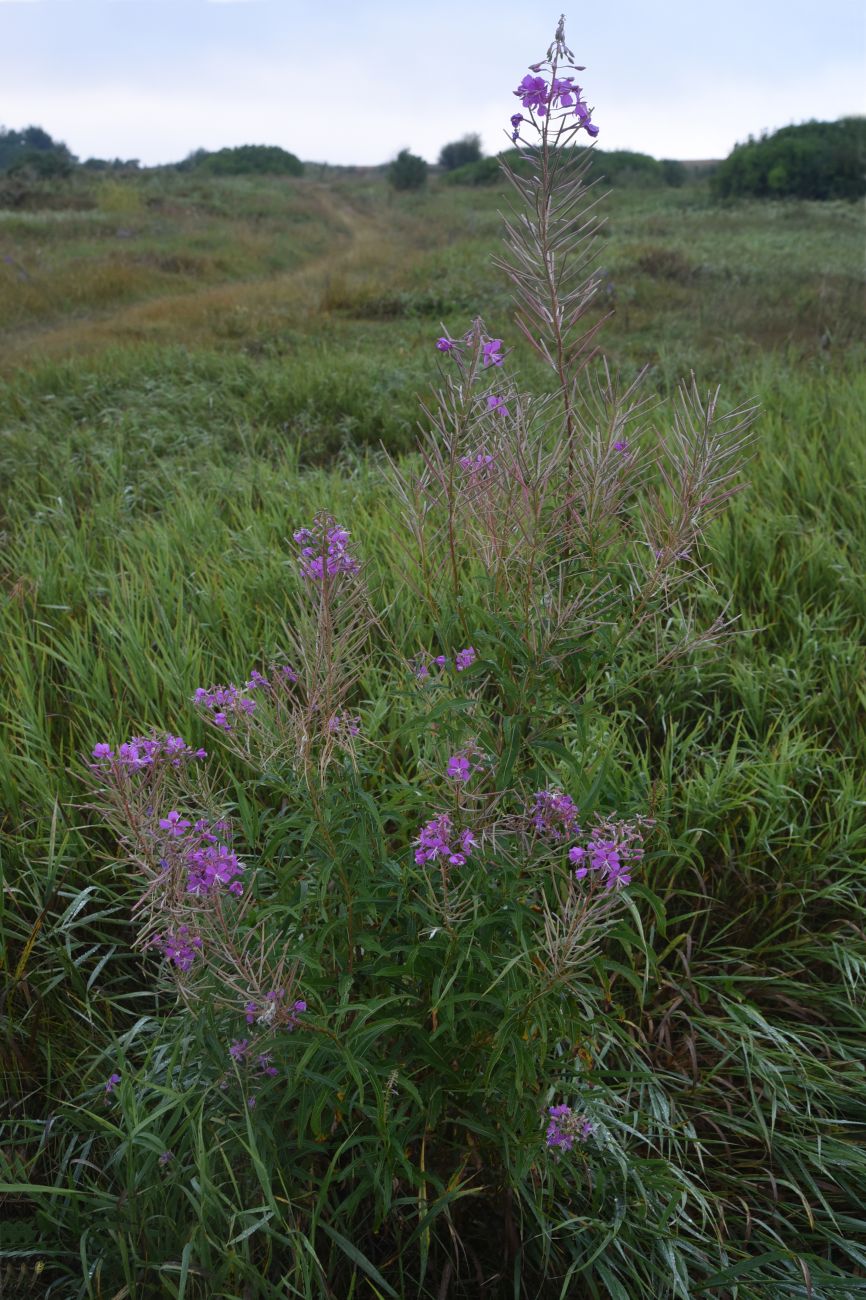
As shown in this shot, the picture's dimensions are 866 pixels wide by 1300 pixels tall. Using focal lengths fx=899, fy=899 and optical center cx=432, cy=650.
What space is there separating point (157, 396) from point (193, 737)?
191 inches

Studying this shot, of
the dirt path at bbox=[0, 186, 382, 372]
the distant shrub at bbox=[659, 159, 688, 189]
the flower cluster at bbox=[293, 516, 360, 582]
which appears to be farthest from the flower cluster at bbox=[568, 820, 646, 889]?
the distant shrub at bbox=[659, 159, 688, 189]

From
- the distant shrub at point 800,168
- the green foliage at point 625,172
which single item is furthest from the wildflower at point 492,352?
the green foliage at point 625,172

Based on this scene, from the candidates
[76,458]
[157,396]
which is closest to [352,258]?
[157,396]

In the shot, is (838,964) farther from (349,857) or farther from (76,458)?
(76,458)

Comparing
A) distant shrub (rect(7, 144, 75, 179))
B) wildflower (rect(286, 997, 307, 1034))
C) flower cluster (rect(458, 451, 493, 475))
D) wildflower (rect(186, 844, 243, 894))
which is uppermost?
distant shrub (rect(7, 144, 75, 179))

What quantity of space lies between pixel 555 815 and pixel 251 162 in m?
53.6

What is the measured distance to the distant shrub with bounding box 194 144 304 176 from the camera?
45959 mm

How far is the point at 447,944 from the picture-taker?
1.46m

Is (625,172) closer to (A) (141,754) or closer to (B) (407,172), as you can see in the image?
(B) (407,172)

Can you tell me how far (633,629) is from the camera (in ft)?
4.73

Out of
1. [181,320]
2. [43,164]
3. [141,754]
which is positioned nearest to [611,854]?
[141,754]

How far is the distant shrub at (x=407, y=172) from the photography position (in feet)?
120

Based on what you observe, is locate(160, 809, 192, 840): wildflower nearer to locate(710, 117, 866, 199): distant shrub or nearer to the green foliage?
locate(710, 117, 866, 199): distant shrub

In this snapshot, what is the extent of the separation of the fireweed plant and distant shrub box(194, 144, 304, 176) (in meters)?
49.1
